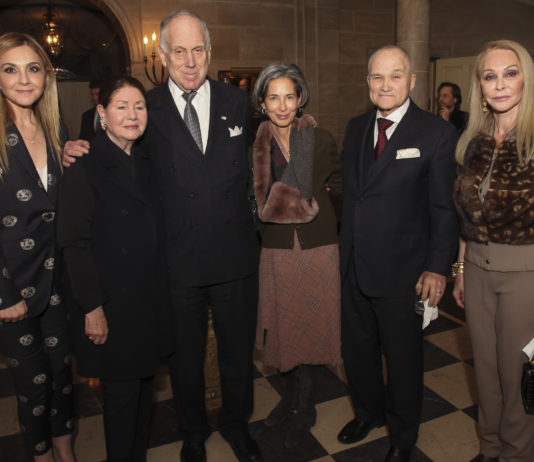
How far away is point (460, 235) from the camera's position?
220 cm

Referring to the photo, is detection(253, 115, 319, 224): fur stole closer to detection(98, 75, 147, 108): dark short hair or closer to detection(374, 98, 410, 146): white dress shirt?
detection(374, 98, 410, 146): white dress shirt

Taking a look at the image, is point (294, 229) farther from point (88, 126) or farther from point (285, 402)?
point (88, 126)

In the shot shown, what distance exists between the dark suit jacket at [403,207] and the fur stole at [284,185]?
20 centimetres

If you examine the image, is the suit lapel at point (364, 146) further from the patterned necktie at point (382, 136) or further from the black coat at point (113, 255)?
the black coat at point (113, 255)

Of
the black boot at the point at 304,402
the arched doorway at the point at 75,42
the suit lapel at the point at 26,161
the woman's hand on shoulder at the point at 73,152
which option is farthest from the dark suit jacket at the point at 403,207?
the arched doorway at the point at 75,42

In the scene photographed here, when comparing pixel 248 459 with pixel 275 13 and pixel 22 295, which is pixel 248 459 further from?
pixel 275 13

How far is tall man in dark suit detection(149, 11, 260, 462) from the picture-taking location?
219 cm

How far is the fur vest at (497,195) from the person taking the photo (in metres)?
1.86

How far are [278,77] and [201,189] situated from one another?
0.62 meters

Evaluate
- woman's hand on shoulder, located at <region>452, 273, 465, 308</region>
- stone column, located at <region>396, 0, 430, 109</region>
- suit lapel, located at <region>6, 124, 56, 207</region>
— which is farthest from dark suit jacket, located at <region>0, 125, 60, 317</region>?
stone column, located at <region>396, 0, 430, 109</region>

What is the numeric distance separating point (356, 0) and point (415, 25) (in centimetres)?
285

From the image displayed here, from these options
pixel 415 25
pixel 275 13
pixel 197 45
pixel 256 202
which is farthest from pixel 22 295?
pixel 275 13

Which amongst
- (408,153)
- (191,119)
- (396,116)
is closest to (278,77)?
(191,119)

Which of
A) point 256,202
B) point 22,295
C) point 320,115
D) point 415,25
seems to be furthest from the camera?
point 320,115
